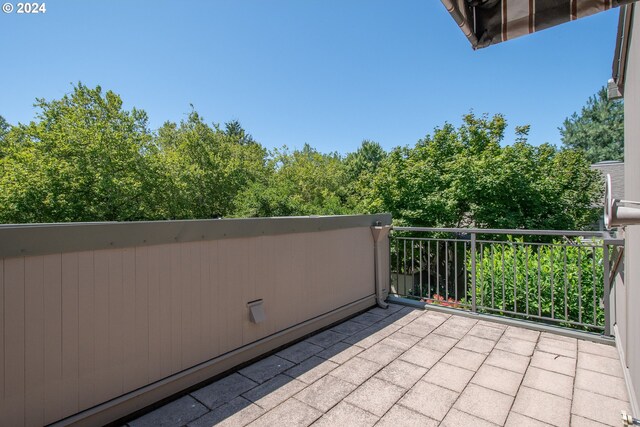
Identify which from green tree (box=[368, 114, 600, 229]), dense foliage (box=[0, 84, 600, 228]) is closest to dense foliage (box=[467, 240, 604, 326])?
green tree (box=[368, 114, 600, 229])

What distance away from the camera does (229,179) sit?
15969mm

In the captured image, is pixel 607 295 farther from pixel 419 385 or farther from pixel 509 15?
pixel 509 15

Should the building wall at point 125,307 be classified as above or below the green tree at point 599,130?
below

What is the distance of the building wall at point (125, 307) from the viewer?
1.56 meters

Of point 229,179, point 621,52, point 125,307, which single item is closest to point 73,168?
point 229,179

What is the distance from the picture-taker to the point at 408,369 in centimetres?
252

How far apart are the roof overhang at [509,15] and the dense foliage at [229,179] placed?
29.2ft

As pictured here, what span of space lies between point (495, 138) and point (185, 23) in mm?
11587

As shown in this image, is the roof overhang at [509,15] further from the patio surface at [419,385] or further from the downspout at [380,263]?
the downspout at [380,263]

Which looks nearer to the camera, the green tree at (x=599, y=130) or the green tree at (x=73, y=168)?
the green tree at (x=73, y=168)

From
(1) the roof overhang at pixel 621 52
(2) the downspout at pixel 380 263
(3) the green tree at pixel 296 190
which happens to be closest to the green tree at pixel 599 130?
(3) the green tree at pixel 296 190

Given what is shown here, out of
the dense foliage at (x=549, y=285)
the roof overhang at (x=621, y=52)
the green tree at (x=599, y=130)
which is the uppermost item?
the green tree at (x=599, y=130)

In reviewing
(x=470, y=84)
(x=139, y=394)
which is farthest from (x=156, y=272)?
(x=470, y=84)

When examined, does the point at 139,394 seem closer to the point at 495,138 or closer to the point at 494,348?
the point at 494,348
